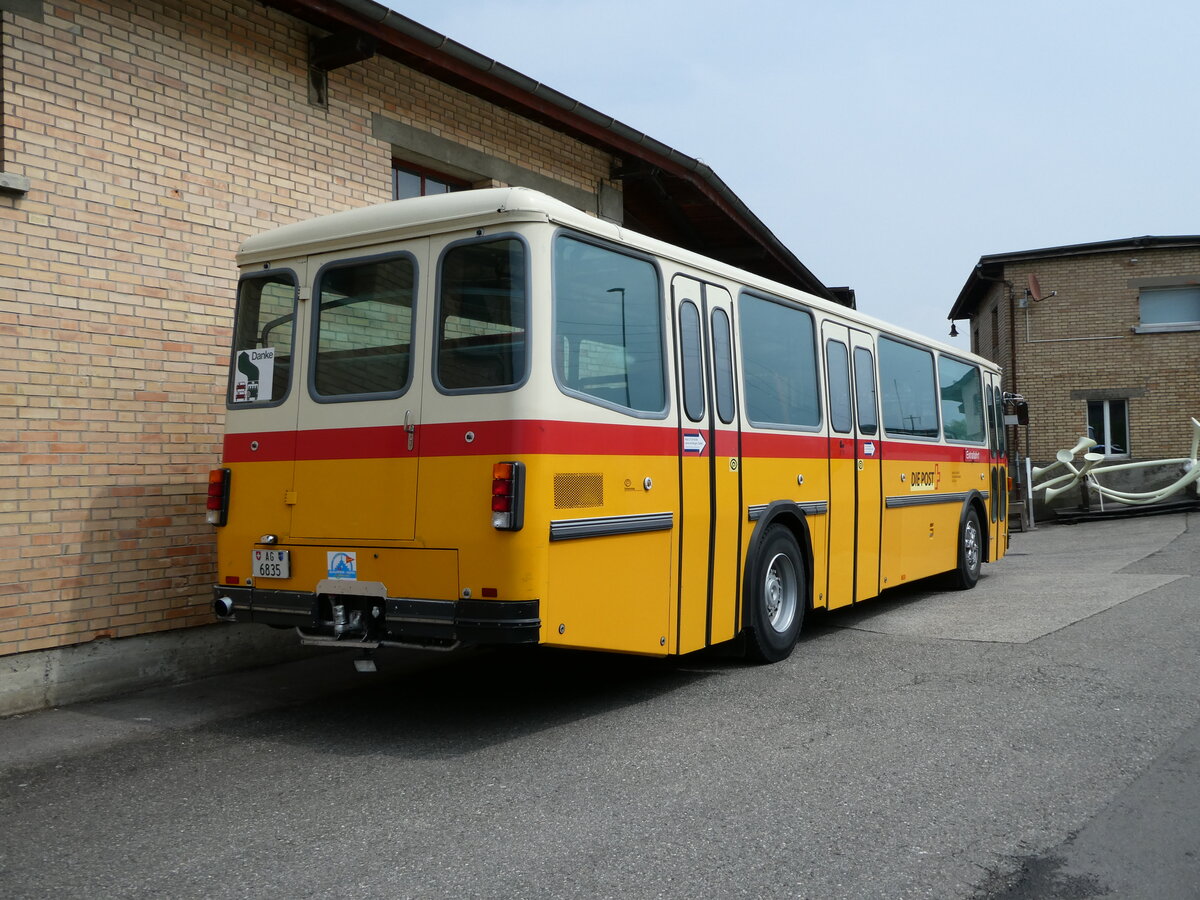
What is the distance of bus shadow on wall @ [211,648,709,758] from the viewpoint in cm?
587

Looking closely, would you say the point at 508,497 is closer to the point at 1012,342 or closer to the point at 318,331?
the point at 318,331

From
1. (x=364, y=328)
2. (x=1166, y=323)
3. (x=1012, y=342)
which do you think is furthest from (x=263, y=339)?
(x=1166, y=323)

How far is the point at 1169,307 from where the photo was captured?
2673 centimetres

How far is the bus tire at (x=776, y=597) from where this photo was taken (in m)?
7.41

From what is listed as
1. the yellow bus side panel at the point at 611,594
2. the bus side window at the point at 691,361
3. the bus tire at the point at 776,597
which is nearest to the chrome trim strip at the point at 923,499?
the bus tire at the point at 776,597

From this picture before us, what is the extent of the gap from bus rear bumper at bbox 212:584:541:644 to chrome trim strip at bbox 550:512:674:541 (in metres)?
0.41

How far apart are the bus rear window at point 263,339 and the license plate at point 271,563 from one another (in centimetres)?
91

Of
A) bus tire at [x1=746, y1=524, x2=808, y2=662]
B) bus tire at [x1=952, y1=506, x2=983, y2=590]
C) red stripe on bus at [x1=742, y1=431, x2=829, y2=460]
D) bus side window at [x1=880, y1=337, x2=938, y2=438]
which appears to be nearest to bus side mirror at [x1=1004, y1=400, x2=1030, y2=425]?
bus tire at [x1=952, y1=506, x2=983, y2=590]

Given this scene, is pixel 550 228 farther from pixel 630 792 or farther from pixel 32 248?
pixel 32 248

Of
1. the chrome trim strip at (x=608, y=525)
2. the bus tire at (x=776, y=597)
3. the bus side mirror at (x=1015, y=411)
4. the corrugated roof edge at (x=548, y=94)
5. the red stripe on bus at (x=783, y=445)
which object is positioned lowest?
the bus tire at (x=776, y=597)

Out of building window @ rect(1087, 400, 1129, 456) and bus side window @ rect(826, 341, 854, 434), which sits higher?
building window @ rect(1087, 400, 1129, 456)

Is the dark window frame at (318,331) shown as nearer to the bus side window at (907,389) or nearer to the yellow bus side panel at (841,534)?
the yellow bus side panel at (841,534)

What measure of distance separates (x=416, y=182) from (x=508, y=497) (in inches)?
225

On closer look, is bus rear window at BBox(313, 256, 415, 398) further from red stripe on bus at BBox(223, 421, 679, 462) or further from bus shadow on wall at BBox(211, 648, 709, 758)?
bus shadow on wall at BBox(211, 648, 709, 758)
